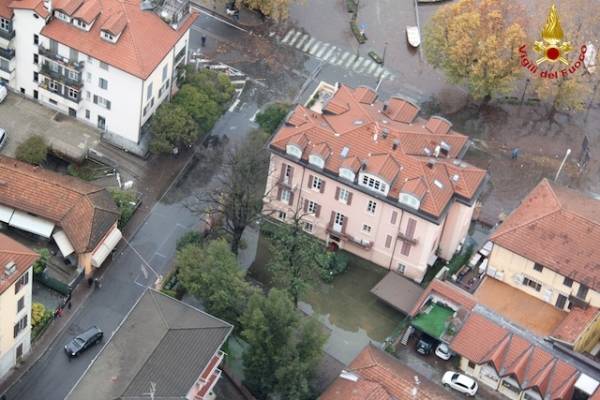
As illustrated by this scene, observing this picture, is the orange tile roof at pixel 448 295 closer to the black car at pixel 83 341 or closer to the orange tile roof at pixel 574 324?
the orange tile roof at pixel 574 324

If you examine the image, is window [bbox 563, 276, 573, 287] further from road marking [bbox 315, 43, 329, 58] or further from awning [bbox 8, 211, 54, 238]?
awning [bbox 8, 211, 54, 238]

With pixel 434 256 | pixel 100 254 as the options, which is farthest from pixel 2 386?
pixel 434 256

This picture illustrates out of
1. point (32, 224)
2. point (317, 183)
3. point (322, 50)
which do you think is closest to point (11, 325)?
point (32, 224)

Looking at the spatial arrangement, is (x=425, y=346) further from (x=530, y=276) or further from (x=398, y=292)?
(x=530, y=276)

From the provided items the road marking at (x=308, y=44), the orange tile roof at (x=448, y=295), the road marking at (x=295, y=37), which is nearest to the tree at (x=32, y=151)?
the road marking at (x=295, y=37)

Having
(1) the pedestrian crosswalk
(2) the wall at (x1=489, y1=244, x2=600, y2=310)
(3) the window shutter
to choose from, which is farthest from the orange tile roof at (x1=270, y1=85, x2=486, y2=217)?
(1) the pedestrian crosswalk

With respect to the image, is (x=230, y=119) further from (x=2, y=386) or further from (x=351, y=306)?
(x=2, y=386)
